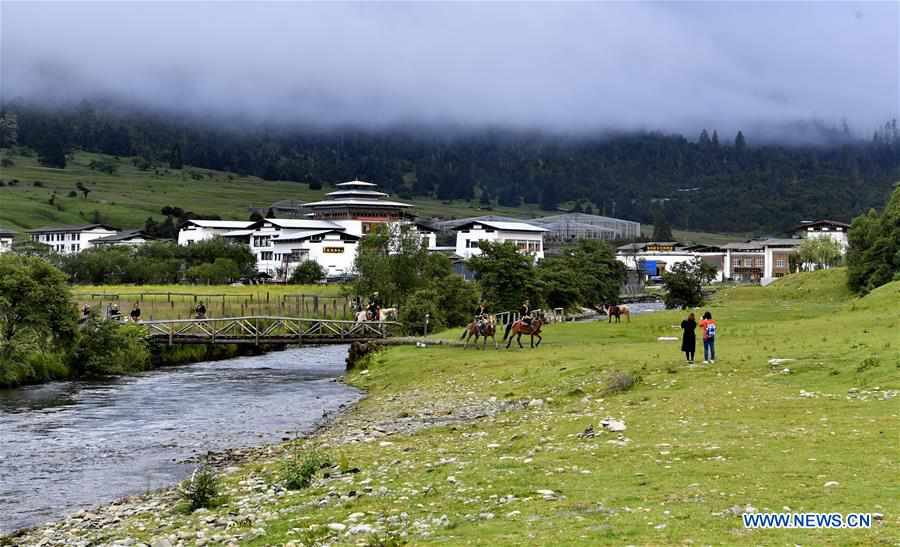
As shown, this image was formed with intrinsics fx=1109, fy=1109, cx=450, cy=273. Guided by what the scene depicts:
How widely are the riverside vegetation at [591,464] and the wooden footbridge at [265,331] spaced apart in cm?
3240

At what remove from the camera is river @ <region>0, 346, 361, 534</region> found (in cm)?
2806

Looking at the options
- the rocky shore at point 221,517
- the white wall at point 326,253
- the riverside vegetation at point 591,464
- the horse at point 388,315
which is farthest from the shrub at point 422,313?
the white wall at point 326,253

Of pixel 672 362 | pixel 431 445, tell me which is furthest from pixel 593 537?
pixel 672 362

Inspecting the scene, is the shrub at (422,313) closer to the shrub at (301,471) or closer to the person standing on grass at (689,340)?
the person standing on grass at (689,340)

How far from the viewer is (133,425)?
132 feet

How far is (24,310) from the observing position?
58.3 metres

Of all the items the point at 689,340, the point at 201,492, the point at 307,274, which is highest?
the point at 307,274

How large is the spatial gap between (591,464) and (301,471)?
6.35 m

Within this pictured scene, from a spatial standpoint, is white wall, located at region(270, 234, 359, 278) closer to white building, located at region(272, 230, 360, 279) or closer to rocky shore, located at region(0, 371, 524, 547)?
white building, located at region(272, 230, 360, 279)

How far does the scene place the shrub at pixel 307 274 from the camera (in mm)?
169375

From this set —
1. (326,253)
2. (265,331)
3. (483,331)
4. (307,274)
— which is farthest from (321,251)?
(483,331)

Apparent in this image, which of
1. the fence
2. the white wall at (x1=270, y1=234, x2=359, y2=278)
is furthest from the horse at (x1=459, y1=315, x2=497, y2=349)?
the white wall at (x1=270, y1=234, x2=359, y2=278)

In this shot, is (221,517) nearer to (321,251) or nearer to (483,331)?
(483,331)

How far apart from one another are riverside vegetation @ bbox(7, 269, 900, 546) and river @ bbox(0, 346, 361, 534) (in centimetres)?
270
